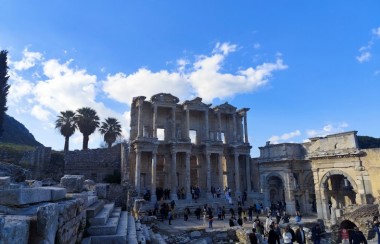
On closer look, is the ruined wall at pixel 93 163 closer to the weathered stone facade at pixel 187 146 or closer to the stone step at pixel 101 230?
the weathered stone facade at pixel 187 146

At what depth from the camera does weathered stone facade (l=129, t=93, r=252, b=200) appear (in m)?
28.0

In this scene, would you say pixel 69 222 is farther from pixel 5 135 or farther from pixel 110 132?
pixel 5 135

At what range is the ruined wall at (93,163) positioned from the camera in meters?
32.3

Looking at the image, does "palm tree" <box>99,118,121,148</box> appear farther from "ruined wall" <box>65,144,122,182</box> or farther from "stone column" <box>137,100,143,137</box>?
"stone column" <box>137,100,143,137</box>

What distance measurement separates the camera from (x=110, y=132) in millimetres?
38312

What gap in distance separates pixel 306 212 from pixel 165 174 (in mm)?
14045

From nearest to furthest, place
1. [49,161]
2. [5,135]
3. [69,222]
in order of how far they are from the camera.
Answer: [69,222] → [49,161] → [5,135]

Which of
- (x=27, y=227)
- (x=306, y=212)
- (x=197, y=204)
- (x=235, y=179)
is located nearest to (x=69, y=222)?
(x=27, y=227)

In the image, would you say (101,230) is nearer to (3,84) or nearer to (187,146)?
(187,146)

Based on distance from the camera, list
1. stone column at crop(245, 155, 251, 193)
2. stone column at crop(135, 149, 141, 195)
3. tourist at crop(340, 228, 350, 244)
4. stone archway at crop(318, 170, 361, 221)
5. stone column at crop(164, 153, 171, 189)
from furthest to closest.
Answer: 1. stone column at crop(245, 155, 251, 193)
2. stone column at crop(164, 153, 171, 189)
3. stone column at crop(135, 149, 141, 195)
4. stone archway at crop(318, 170, 361, 221)
5. tourist at crop(340, 228, 350, 244)

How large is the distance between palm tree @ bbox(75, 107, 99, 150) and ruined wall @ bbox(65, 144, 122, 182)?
3.35 meters

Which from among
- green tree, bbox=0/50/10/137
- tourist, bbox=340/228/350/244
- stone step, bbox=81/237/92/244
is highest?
green tree, bbox=0/50/10/137

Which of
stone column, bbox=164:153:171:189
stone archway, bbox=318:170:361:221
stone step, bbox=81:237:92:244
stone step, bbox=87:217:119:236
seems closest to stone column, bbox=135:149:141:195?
stone column, bbox=164:153:171:189

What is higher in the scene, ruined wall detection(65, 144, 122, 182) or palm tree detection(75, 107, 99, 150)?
palm tree detection(75, 107, 99, 150)
